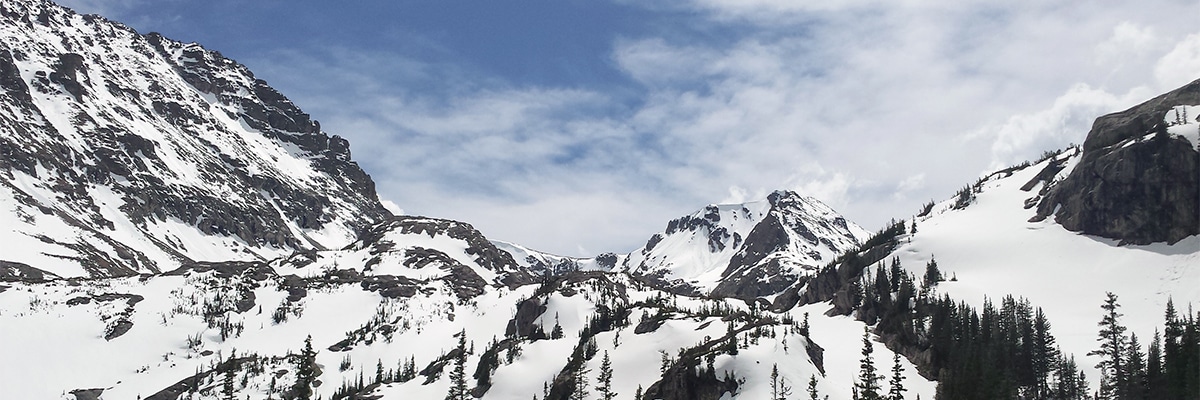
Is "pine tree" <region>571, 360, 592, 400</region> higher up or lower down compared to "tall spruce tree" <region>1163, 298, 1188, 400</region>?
lower down

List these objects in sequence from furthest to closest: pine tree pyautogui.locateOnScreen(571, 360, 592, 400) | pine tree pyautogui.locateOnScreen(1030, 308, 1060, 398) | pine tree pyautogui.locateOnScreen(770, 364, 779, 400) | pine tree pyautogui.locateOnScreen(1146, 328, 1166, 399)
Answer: pine tree pyautogui.locateOnScreen(1030, 308, 1060, 398) → pine tree pyautogui.locateOnScreen(770, 364, 779, 400) → pine tree pyautogui.locateOnScreen(571, 360, 592, 400) → pine tree pyautogui.locateOnScreen(1146, 328, 1166, 399)

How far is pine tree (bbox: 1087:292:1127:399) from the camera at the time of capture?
433ft

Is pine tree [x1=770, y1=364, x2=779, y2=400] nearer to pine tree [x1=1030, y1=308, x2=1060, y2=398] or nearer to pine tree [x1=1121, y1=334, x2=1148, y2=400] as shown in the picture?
pine tree [x1=1030, y1=308, x2=1060, y2=398]

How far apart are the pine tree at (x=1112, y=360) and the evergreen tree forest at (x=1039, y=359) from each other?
6.6 inches

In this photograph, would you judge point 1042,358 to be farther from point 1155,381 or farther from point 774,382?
point 774,382

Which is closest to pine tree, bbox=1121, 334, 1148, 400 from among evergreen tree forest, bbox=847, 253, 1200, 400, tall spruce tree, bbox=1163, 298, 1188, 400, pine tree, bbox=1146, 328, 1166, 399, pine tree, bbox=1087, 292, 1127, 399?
evergreen tree forest, bbox=847, 253, 1200, 400

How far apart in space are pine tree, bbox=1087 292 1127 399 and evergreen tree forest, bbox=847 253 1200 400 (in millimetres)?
167

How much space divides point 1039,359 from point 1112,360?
13.3 m

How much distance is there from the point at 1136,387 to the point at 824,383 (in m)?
55.8

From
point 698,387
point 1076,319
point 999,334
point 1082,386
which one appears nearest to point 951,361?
point 999,334

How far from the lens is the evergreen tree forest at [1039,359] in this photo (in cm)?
11238

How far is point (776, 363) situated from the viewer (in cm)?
15875

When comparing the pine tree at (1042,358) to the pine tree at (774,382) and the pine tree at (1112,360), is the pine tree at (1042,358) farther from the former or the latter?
the pine tree at (774,382)

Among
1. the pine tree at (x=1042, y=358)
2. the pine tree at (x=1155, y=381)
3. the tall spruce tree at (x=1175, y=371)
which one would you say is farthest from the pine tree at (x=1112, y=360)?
the tall spruce tree at (x=1175, y=371)
